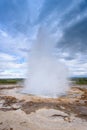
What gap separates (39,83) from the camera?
3191 centimetres

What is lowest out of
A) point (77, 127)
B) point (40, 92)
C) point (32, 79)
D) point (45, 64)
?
point (77, 127)

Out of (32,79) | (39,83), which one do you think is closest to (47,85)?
(39,83)

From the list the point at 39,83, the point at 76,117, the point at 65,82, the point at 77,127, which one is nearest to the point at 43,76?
the point at 39,83

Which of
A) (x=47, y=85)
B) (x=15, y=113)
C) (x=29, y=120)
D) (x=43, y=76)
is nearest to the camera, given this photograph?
(x=29, y=120)

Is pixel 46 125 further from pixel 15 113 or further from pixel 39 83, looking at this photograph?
pixel 39 83

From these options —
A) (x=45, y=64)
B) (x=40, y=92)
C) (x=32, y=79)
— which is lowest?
(x=40, y=92)

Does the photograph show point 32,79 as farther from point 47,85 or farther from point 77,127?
point 77,127

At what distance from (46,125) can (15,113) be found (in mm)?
3803

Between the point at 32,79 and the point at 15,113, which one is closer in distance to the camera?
the point at 15,113

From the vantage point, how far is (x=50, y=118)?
14.0 meters

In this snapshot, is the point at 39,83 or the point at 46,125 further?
the point at 39,83

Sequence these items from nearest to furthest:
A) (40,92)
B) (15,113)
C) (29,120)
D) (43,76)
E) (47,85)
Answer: (29,120), (15,113), (40,92), (47,85), (43,76)

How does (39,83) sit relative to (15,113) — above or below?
above

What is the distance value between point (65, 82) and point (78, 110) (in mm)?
17594
